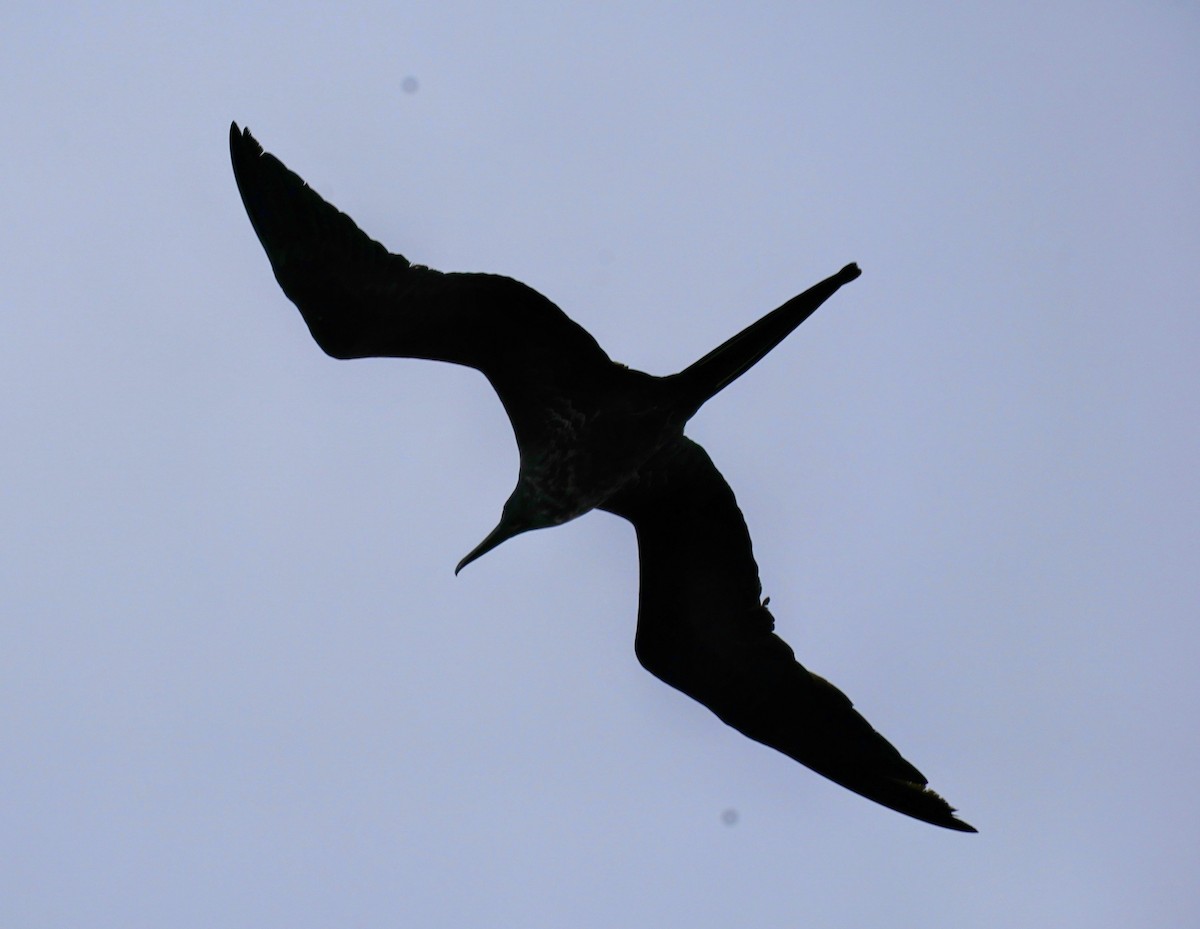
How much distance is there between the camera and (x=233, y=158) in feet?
24.4

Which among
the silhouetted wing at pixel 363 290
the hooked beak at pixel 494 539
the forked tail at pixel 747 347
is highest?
the forked tail at pixel 747 347

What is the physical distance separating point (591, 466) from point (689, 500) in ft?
2.51

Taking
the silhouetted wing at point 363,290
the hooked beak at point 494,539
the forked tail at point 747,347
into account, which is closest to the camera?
the forked tail at point 747,347

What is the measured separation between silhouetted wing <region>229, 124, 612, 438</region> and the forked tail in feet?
2.00

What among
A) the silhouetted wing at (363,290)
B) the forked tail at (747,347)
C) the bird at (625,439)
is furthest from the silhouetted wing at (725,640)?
the silhouetted wing at (363,290)

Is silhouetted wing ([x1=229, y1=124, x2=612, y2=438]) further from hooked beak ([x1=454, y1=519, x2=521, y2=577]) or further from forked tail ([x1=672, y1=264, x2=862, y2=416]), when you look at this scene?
hooked beak ([x1=454, y1=519, x2=521, y2=577])

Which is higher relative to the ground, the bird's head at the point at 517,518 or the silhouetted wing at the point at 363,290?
the silhouetted wing at the point at 363,290

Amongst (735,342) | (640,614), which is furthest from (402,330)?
(640,614)

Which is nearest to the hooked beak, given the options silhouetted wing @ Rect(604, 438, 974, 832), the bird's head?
the bird's head

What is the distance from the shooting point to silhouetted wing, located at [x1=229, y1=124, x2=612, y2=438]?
7.49m

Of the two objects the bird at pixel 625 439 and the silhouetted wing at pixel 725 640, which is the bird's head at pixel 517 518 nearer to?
the bird at pixel 625 439

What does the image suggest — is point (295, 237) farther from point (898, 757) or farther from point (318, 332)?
point (898, 757)

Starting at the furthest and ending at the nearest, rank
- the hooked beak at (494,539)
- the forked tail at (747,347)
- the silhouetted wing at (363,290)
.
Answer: the hooked beak at (494,539), the silhouetted wing at (363,290), the forked tail at (747,347)

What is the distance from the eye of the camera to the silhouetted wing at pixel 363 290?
7492 mm
